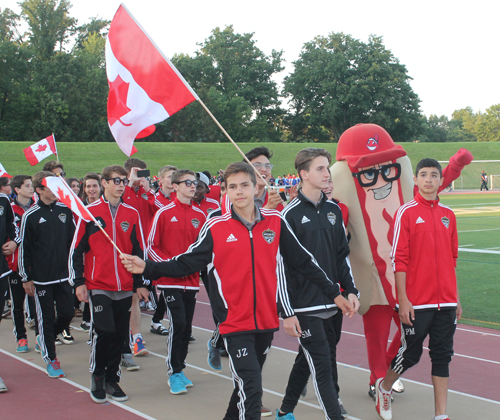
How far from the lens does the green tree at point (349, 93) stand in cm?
7856

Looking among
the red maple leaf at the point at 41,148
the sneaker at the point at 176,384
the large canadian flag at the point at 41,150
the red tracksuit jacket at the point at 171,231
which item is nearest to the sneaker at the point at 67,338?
the red tracksuit jacket at the point at 171,231

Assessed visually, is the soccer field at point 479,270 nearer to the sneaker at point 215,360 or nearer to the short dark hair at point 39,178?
the sneaker at point 215,360

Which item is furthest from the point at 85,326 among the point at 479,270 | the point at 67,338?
the point at 479,270

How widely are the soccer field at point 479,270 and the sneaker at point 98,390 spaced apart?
514 cm

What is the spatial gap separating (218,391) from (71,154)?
44870 mm

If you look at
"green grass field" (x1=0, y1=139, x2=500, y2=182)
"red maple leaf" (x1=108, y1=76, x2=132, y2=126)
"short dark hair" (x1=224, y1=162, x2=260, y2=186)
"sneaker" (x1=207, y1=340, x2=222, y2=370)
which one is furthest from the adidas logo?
"green grass field" (x1=0, y1=139, x2=500, y2=182)

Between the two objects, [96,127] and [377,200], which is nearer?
[377,200]

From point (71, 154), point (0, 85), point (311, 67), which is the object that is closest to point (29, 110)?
point (0, 85)

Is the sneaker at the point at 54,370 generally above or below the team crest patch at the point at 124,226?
below

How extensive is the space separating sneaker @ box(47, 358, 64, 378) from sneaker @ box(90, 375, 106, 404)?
891 mm

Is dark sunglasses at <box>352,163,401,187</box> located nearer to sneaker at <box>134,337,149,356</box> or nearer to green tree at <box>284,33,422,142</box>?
sneaker at <box>134,337,149,356</box>

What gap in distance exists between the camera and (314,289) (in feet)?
13.8

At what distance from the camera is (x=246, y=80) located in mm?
82312

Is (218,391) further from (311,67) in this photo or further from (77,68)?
(311,67)
